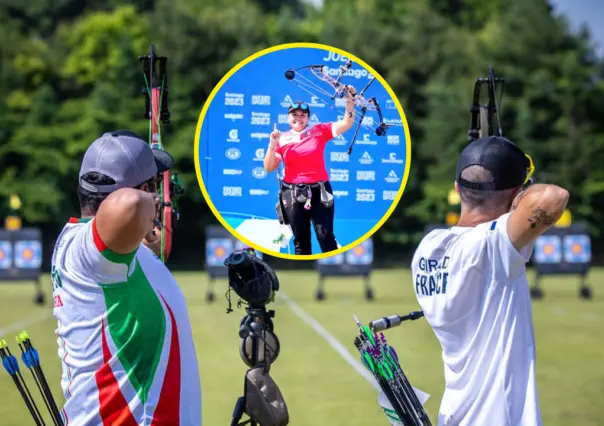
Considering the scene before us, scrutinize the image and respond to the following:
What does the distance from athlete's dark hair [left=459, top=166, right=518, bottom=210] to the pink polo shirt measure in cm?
58

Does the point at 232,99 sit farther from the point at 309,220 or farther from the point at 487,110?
the point at 487,110

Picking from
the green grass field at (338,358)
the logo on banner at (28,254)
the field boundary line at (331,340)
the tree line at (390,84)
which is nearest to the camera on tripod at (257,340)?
the field boundary line at (331,340)

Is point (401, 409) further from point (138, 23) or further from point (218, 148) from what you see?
point (138, 23)

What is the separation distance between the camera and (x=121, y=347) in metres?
2.90

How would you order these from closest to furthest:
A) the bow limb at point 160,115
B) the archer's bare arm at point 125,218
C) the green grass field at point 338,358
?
the archer's bare arm at point 125,218, the bow limb at point 160,115, the green grass field at point 338,358

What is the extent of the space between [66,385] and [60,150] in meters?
28.5

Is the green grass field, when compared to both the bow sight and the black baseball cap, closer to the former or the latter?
the bow sight

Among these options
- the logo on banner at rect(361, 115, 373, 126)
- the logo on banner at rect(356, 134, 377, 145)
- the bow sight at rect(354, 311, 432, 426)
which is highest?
the logo on banner at rect(361, 115, 373, 126)

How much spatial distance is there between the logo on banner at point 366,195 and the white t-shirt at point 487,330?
0.44 m

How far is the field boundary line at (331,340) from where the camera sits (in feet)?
31.1

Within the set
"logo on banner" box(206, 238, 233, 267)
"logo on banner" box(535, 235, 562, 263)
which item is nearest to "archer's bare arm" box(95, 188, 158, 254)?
"logo on banner" box(206, 238, 233, 267)

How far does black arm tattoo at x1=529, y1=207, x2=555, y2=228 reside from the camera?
2.85 m

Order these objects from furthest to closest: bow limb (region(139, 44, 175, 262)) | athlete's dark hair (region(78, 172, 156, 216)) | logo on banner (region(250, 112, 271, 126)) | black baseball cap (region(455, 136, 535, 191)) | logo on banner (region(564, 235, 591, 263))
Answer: logo on banner (region(564, 235, 591, 263)) → bow limb (region(139, 44, 175, 262)) → logo on banner (region(250, 112, 271, 126)) → black baseball cap (region(455, 136, 535, 191)) → athlete's dark hair (region(78, 172, 156, 216))

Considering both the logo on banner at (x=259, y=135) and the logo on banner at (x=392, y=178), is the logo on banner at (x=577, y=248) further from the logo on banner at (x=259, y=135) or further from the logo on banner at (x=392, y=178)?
the logo on banner at (x=259, y=135)
